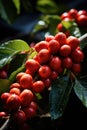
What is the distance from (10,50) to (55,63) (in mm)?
124

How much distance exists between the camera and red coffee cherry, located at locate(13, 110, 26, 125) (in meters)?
0.78

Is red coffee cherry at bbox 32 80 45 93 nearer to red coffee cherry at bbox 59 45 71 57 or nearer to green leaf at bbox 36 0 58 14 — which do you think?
red coffee cherry at bbox 59 45 71 57

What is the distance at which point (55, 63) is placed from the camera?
2.74ft

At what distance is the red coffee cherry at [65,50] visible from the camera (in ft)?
2.82

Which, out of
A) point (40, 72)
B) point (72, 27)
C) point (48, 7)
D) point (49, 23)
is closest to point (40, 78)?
point (40, 72)

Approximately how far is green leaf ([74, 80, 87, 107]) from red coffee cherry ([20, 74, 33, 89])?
10 centimetres

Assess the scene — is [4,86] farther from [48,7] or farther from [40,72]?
[48,7]

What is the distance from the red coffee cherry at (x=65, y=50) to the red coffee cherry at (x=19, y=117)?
0.17 meters

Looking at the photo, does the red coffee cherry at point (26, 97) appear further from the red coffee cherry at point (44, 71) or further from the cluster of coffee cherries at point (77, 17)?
the cluster of coffee cherries at point (77, 17)

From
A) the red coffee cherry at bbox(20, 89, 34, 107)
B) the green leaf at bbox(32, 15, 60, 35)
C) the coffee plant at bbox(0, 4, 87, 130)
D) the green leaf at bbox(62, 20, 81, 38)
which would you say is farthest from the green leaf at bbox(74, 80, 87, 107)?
the green leaf at bbox(32, 15, 60, 35)

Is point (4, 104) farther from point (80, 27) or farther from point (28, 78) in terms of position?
point (80, 27)

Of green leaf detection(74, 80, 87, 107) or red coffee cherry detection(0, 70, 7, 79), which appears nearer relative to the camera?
green leaf detection(74, 80, 87, 107)

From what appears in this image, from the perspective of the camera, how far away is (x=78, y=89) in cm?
82

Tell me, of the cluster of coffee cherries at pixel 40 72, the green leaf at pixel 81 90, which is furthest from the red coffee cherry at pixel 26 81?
the green leaf at pixel 81 90
